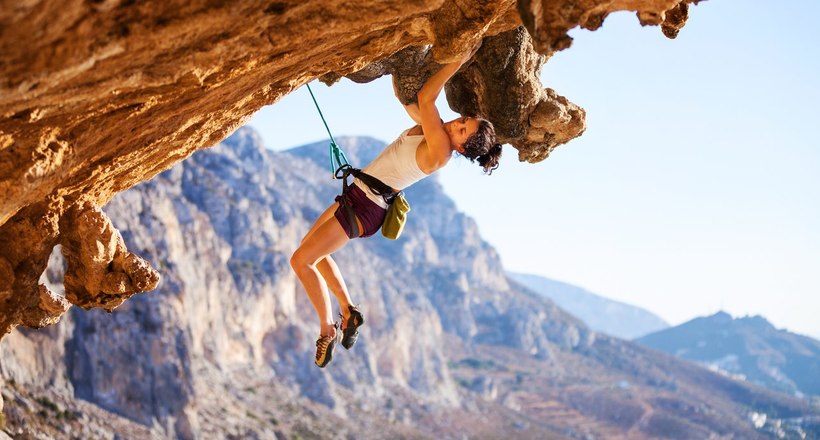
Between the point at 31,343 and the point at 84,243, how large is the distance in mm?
32063

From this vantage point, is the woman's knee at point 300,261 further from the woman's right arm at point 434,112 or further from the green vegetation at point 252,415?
the green vegetation at point 252,415

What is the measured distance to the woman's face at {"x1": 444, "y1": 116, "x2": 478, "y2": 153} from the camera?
23.3 feet

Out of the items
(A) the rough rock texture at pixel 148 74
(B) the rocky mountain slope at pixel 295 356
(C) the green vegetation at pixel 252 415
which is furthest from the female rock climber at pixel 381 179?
(C) the green vegetation at pixel 252 415

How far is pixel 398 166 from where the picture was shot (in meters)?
7.46

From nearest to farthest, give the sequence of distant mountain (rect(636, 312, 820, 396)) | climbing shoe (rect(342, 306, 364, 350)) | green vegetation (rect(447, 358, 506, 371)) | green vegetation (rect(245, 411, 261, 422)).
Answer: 1. climbing shoe (rect(342, 306, 364, 350))
2. green vegetation (rect(245, 411, 261, 422))
3. green vegetation (rect(447, 358, 506, 371))
4. distant mountain (rect(636, 312, 820, 396))

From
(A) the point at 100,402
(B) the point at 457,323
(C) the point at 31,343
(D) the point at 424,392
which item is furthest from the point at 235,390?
(B) the point at 457,323

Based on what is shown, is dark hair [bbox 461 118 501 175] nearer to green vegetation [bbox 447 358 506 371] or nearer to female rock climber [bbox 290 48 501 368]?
female rock climber [bbox 290 48 501 368]

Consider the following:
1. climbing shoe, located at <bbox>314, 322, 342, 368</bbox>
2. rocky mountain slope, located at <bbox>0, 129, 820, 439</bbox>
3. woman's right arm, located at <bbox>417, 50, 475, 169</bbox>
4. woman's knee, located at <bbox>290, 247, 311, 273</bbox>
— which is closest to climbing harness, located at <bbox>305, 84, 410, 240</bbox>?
woman's knee, located at <bbox>290, 247, 311, 273</bbox>

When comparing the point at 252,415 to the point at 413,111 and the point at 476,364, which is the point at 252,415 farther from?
the point at 476,364

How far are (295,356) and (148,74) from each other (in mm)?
63009

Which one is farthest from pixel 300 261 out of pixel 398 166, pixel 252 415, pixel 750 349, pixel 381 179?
pixel 750 349

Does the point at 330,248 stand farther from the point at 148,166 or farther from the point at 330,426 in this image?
the point at 330,426

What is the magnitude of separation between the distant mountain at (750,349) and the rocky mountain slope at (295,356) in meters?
38.9

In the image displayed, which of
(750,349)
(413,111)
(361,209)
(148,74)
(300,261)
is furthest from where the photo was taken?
(750,349)
